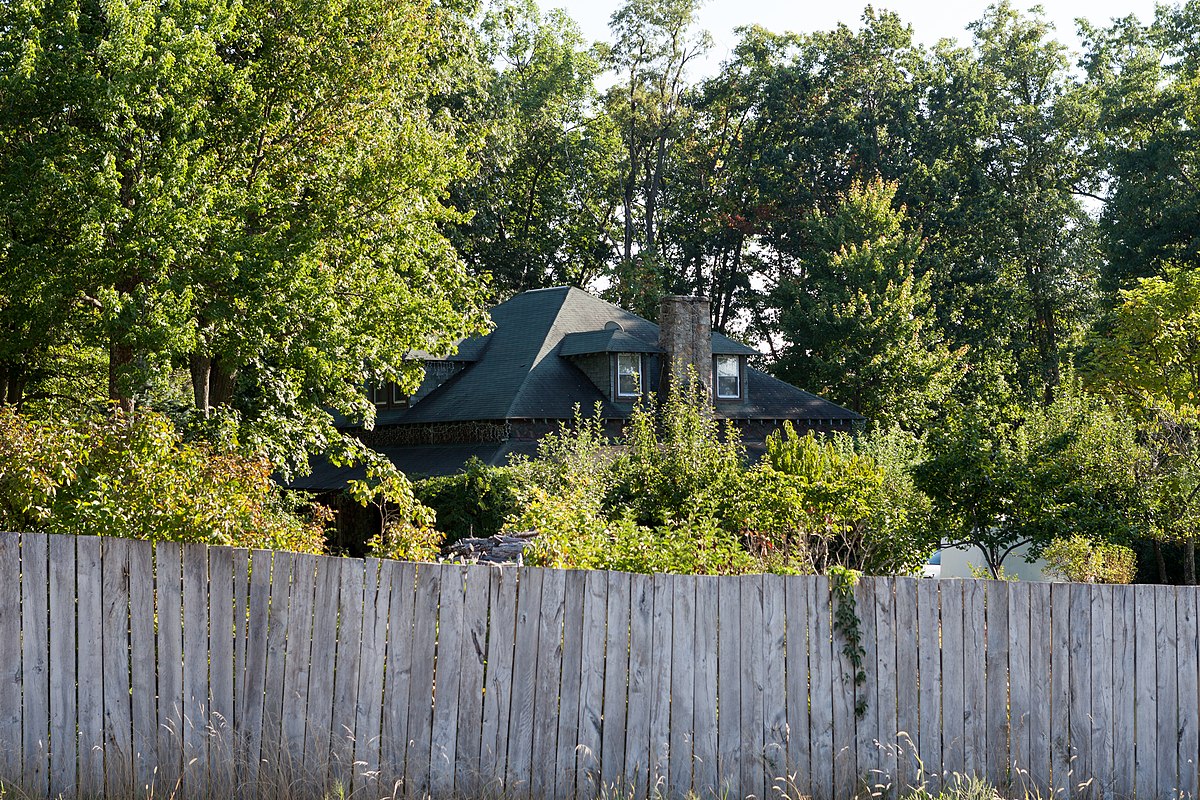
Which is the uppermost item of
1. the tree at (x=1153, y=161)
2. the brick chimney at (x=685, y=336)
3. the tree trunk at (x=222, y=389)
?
the tree at (x=1153, y=161)

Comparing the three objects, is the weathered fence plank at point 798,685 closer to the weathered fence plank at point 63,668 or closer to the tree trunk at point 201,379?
the weathered fence plank at point 63,668

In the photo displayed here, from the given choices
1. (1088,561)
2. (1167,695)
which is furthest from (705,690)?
(1088,561)

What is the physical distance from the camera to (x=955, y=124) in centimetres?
4291

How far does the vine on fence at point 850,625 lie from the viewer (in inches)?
254

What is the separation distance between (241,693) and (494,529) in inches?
569

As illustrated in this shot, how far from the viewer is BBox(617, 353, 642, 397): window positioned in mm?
29141

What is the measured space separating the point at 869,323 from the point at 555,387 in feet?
40.0

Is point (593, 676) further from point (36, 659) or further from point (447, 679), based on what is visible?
point (36, 659)

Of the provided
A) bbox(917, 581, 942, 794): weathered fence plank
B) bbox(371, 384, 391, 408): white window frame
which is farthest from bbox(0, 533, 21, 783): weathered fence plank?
bbox(371, 384, 391, 408): white window frame

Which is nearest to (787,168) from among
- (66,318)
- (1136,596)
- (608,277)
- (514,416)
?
(608,277)

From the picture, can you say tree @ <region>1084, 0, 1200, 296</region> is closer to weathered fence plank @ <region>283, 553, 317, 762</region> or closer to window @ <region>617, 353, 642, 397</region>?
window @ <region>617, 353, 642, 397</region>

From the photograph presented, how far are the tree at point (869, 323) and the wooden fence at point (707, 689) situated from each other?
30.2 m

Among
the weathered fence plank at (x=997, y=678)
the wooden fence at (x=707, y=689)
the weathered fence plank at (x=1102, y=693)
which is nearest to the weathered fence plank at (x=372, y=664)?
the wooden fence at (x=707, y=689)

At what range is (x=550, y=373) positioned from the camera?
29.2m
